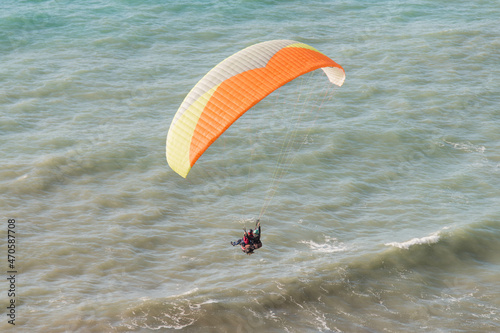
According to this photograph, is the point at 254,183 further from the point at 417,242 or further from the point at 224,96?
the point at 224,96

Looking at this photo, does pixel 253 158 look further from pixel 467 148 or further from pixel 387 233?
pixel 467 148

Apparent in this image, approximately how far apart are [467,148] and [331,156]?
28.8 ft

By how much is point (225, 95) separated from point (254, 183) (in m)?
12.6

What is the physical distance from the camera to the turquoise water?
24.0m

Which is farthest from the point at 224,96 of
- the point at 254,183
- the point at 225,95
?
the point at 254,183

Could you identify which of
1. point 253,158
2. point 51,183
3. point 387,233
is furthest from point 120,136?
point 387,233

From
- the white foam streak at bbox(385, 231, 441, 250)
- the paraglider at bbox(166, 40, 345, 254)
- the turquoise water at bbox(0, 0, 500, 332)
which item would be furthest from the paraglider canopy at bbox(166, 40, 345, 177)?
the white foam streak at bbox(385, 231, 441, 250)

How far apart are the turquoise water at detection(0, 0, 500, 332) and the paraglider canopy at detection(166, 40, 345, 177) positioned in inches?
272

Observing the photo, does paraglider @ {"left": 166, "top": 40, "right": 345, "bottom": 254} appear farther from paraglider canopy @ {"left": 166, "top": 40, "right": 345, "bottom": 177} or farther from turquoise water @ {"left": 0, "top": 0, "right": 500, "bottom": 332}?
turquoise water @ {"left": 0, "top": 0, "right": 500, "bottom": 332}

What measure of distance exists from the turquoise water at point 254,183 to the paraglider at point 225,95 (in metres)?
6.89

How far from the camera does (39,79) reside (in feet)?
148

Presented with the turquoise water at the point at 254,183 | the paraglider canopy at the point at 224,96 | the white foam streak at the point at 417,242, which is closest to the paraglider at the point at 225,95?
the paraglider canopy at the point at 224,96

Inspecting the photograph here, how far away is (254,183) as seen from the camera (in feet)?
110

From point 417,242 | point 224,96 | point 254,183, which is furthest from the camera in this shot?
point 254,183
